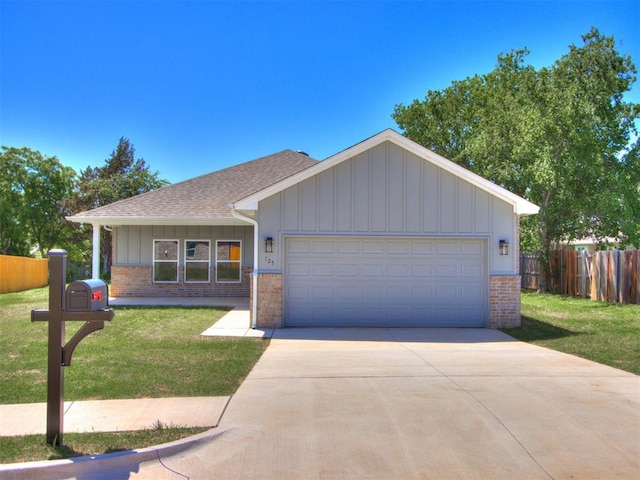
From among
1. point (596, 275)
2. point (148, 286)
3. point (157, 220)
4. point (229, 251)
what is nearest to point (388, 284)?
point (229, 251)

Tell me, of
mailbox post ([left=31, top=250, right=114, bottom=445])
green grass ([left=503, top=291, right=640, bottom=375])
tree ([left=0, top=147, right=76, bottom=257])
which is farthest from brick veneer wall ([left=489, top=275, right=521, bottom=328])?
tree ([left=0, top=147, right=76, bottom=257])

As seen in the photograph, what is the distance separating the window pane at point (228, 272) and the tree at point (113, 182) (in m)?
16.4

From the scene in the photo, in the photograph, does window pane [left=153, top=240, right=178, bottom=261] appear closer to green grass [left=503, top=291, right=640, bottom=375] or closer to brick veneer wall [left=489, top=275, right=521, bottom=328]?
brick veneer wall [left=489, top=275, right=521, bottom=328]

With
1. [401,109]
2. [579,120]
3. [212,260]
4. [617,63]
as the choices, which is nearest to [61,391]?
[212,260]

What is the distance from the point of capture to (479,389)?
641 centimetres

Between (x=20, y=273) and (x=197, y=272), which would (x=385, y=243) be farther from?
(x=20, y=273)

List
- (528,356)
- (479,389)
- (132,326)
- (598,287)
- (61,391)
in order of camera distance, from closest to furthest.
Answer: (61,391)
(479,389)
(528,356)
(132,326)
(598,287)

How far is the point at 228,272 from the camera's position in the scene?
18.8 m

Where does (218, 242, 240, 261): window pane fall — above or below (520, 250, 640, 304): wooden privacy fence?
above

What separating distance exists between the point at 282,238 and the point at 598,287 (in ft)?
41.4

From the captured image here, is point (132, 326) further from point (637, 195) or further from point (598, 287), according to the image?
point (637, 195)

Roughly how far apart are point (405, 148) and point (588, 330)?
5895 millimetres

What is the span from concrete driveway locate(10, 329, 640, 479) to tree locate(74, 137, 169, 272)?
2716 cm

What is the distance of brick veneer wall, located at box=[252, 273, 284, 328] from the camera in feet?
38.2
